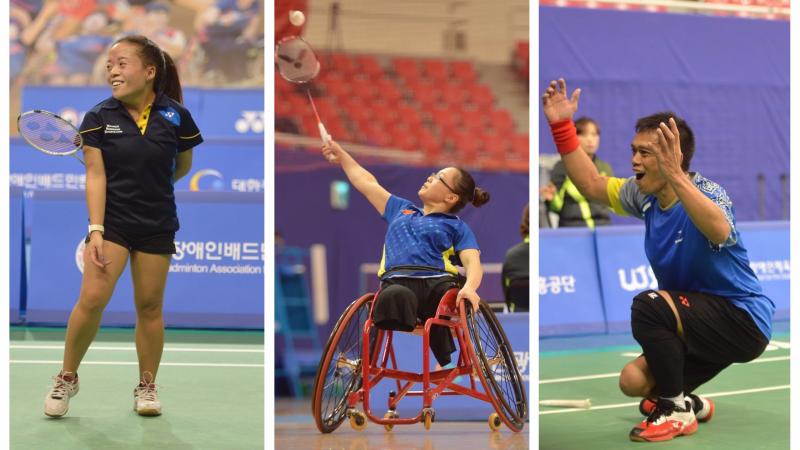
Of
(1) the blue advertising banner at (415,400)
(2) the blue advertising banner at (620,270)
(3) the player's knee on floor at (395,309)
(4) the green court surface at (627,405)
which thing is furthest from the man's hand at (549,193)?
(3) the player's knee on floor at (395,309)

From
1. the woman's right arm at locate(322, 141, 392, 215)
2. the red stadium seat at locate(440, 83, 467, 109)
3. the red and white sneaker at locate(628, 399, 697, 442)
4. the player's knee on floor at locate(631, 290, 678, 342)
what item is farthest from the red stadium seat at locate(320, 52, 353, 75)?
the red and white sneaker at locate(628, 399, 697, 442)

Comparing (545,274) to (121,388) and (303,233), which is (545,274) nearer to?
(303,233)

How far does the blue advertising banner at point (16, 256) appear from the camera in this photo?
21.5ft

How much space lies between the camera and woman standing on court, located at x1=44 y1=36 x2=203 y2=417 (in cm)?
388

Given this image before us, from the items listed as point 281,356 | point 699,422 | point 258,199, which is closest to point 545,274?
point 258,199

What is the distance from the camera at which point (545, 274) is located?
6613 mm

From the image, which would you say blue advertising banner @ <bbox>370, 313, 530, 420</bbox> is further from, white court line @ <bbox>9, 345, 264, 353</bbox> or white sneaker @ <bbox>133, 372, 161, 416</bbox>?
white court line @ <bbox>9, 345, 264, 353</bbox>

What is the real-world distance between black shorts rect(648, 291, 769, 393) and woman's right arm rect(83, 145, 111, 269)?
6.85 feet

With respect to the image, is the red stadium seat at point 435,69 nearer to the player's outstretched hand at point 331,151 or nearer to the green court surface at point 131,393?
the green court surface at point 131,393

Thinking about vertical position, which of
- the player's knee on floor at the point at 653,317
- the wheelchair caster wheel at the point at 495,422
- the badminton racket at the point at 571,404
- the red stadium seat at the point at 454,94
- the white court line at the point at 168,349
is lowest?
the badminton racket at the point at 571,404

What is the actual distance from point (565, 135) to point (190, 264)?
10.3 ft

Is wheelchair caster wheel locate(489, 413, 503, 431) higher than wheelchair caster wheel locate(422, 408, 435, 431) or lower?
lower

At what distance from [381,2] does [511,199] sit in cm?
124

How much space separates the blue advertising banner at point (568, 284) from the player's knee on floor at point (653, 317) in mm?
2714
